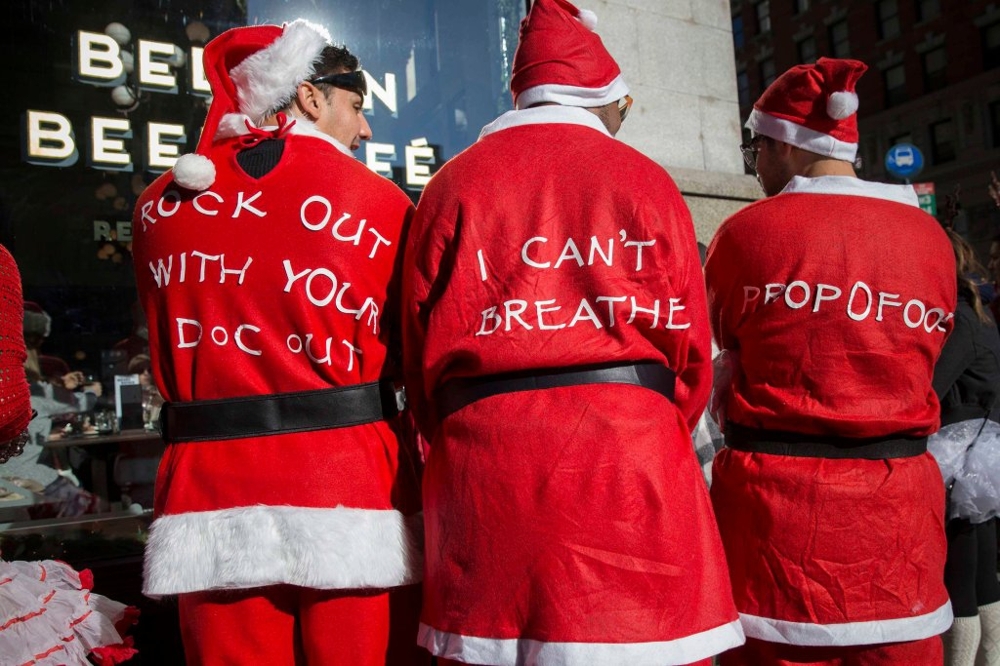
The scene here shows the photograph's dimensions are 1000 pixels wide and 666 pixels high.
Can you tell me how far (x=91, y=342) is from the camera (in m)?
4.86

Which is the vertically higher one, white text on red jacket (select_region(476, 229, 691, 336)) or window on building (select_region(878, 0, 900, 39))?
window on building (select_region(878, 0, 900, 39))

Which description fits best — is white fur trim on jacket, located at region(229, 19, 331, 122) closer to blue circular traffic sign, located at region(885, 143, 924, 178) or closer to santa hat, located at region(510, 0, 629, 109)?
santa hat, located at region(510, 0, 629, 109)

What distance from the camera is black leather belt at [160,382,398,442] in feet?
5.95

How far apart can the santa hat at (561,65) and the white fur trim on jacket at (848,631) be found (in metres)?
1.44

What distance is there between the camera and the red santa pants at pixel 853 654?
2133 millimetres

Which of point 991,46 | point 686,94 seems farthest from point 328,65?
point 991,46

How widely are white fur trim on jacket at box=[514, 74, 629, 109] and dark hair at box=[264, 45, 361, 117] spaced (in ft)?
1.83

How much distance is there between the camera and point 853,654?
2.14 m

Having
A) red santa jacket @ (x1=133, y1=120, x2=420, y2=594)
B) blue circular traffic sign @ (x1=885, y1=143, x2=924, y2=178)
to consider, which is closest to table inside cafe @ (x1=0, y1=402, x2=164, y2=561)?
red santa jacket @ (x1=133, y1=120, x2=420, y2=594)

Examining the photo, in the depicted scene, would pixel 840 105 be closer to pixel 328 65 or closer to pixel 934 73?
pixel 328 65

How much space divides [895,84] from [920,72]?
1262 mm

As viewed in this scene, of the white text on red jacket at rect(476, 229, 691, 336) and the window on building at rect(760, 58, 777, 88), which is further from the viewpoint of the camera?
the window on building at rect(760, 58, 777, 88)

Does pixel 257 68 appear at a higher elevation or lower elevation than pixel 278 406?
higher

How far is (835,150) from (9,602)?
2526 millimetres
